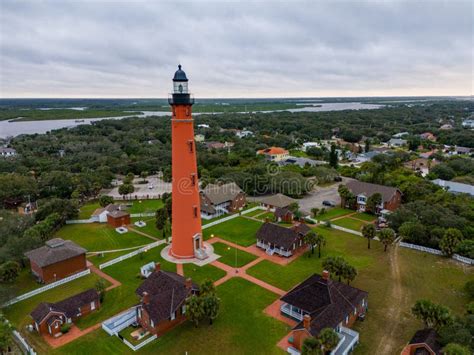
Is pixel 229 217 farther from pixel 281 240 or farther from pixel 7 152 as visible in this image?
pixel 7 152

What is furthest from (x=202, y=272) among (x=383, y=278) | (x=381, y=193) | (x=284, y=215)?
(x=381, y=193)

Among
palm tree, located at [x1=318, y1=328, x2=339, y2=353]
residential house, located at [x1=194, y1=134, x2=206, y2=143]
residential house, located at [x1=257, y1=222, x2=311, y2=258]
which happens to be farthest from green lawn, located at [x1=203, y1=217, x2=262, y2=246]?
residential house, located at [x1=194, y1=134, x2=206, y2=143]

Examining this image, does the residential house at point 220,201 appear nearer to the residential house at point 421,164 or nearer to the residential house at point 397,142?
the residential house at point 421,164

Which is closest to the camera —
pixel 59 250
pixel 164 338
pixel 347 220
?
pixel 164 338

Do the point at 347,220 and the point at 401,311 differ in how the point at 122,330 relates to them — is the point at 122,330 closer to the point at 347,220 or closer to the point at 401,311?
the point at 401,311

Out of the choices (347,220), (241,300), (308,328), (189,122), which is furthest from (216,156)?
(308,328)
